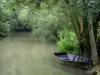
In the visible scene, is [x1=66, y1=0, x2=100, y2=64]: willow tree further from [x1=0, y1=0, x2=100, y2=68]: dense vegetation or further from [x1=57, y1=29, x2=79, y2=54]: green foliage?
[x1=57, y1=29, x2=79, y2=54]: green foliage

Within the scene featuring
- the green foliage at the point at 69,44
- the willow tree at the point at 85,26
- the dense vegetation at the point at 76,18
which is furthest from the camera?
the green foliage at the point at 69,44

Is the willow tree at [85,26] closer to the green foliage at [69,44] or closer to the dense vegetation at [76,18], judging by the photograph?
the dense vegetation at [76,18]

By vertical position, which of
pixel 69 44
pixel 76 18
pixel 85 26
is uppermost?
pixel 76 18

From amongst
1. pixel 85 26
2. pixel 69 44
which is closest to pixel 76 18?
pixel 85 26

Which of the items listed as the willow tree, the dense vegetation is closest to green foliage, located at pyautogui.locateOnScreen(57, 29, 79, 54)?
the dense vegetation

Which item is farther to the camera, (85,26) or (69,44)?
(69,44)

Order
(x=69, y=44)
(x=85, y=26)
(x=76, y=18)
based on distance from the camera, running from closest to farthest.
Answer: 1. (x=85, y=26)
2. (x=76, y=18)
3. (x=69, y=44)

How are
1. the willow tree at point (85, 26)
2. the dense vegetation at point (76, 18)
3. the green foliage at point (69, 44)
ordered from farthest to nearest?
1. the green foliage at point (69, 44)
2. the willow tree at point (85, 26)
3. the dense vegetation at point (76, 18)

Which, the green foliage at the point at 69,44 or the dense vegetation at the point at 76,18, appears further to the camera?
the green foliage at the point at 69,44

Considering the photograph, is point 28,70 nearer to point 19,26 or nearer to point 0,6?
point 0,6

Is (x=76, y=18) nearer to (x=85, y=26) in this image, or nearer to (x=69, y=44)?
(x=85, y=26)

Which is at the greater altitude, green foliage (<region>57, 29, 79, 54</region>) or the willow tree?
the willow tree

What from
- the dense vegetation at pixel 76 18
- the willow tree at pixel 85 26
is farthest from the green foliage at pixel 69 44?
the willow tree at pixel 85 26

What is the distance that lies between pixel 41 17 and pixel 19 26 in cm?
2595
